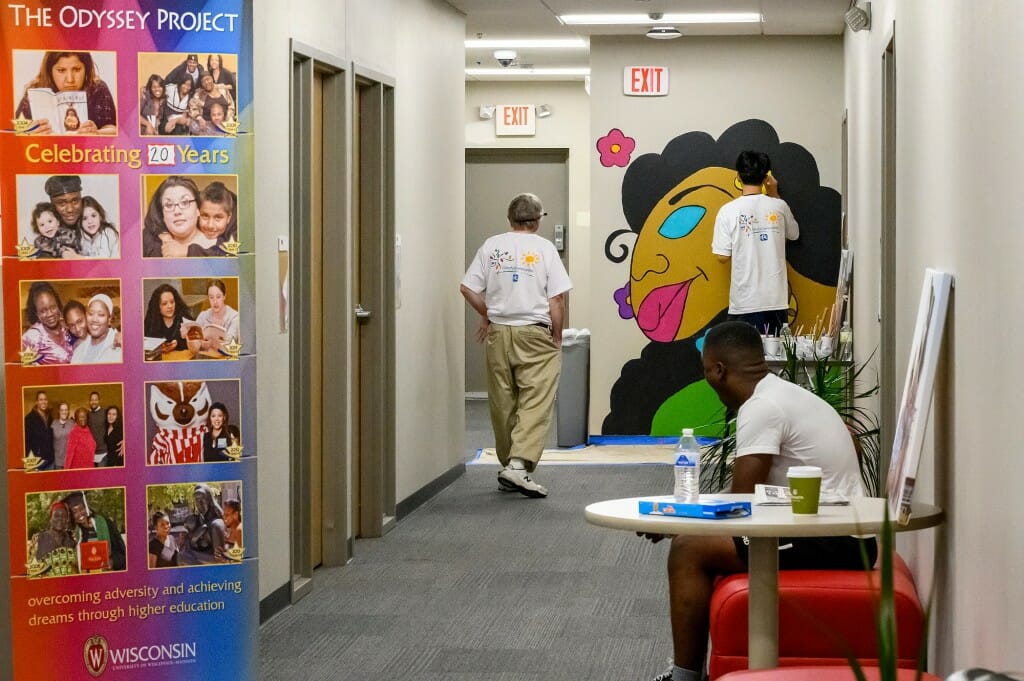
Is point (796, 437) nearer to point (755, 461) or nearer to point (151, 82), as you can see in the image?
point (755, 461)

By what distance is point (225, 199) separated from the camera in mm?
3812

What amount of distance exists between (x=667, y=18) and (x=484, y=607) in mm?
5019

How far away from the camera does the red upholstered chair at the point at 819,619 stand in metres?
3.47

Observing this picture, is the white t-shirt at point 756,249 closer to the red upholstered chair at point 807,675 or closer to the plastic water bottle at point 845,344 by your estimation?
the plastic water bottle at point 845,344

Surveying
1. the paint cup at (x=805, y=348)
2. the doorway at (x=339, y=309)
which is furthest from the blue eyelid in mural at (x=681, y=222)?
the doorway at (x=339, y=309)

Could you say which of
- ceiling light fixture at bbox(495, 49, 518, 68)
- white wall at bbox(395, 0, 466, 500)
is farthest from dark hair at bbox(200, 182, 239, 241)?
ceiling light fixture at bbox(495, 49, 518, 68)

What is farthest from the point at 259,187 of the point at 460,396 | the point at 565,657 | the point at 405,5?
the point at 460,396

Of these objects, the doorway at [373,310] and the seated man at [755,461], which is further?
the doorway at [373,310]

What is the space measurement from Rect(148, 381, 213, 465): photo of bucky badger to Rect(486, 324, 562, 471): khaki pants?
411 centimetres

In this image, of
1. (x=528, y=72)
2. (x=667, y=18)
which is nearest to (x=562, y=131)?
(x=528, y=72)

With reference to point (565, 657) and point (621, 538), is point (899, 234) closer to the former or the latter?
point (565, 657)

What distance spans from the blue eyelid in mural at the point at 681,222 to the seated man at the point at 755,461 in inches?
236

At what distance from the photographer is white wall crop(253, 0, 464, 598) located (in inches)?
198

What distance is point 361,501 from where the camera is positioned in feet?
21.8
